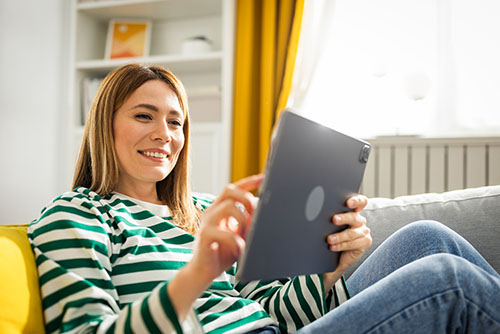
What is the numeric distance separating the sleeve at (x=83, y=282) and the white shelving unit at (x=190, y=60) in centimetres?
190

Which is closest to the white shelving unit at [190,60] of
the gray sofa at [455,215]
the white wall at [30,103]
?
the white wall at [30,103]

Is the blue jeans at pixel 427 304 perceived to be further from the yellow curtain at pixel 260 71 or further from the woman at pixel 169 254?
the yellow curtain at pixel 260 71

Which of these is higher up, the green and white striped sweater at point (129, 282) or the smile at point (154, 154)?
the smile at point (154, 154)

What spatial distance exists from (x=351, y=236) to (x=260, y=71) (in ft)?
6.66

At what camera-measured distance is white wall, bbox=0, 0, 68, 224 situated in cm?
285

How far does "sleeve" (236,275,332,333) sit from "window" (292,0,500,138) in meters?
1.77

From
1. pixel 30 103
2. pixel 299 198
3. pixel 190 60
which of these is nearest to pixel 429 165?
pixel 190 60

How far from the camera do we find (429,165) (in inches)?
101

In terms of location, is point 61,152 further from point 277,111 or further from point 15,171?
point 277,111

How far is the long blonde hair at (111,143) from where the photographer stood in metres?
1.13

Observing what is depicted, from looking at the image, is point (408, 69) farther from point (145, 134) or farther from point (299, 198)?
point (299, 198)

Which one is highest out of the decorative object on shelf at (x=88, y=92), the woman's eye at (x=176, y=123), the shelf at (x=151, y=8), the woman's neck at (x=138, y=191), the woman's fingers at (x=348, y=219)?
the shelf at (x=151, y=8)

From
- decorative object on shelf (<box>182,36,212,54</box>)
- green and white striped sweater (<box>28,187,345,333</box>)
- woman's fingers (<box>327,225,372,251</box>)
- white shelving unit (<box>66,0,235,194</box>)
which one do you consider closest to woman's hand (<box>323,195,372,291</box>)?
woman's fingers (<box>327,225,372,251</box>)

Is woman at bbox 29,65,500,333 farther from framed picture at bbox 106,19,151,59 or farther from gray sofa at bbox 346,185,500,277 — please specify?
framed picture at bbox 106,19,151,59
